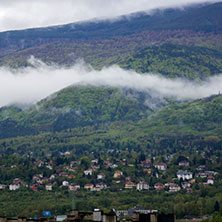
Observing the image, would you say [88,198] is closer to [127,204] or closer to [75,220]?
[127,204]

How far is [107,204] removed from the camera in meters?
183

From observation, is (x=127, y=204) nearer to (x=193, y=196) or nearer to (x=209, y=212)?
(x=193, y=196)

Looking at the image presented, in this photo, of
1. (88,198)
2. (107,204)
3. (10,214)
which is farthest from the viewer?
(88,198)

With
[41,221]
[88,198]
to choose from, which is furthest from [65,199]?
[41,221]

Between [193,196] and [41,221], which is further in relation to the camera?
[193,196]

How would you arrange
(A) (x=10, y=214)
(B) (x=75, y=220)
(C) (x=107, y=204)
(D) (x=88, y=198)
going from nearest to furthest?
1. (B) (x=75, y=220)
2. (A) (x=10, y=214)
3. (C) (x=107, y=204)
4. (D) (x=88, y=198)

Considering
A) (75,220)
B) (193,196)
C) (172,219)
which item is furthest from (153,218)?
(193,196)

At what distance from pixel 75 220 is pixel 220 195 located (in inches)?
5908

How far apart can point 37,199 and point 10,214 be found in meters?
39.4

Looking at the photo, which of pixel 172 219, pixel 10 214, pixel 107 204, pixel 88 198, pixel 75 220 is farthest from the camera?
pixel 88 198

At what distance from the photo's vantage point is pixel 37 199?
192 metres

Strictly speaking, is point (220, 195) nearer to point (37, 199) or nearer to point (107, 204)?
point (107, 204)

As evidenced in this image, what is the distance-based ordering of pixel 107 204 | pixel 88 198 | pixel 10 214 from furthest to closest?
pixel 88 198
pixel 107 204
pixel 10 214

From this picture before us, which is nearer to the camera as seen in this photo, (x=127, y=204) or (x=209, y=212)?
(x=209, y=212)
